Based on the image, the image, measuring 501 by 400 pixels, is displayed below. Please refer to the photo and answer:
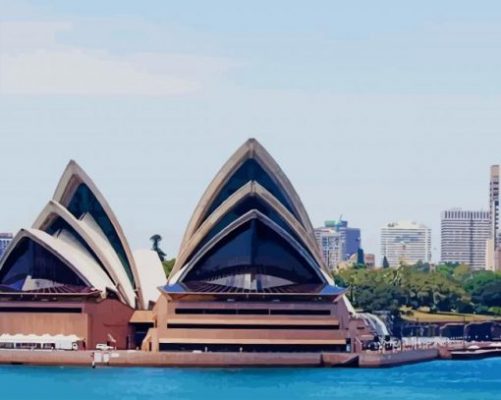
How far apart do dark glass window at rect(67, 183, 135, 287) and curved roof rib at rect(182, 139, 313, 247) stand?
147 inches

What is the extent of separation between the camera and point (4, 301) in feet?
292

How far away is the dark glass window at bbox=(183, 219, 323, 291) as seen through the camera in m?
87.8

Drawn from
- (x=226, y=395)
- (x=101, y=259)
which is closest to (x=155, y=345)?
(x=101, y=259)

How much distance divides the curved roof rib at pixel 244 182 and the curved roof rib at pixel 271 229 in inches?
63.4

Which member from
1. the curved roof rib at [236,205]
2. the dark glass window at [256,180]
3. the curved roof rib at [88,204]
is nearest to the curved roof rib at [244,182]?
the dark glass window at [256,180]

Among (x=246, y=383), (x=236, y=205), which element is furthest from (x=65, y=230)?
(x=246, y=383)

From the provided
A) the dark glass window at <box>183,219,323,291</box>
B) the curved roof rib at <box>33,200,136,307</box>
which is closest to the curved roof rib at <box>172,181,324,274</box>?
the dark glass window at <box>183,219,323,291</box>

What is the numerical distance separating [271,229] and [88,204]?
9.41m

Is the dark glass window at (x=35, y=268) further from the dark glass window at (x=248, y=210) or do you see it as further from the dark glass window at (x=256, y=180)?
the dark glass window at (x=256, y=180)

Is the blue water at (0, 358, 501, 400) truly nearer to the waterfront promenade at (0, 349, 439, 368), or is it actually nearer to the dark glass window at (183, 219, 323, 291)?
the waterfront promenade at (0, 349, 439, 368)

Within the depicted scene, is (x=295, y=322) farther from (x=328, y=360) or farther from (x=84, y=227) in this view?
(x=84, y=227)

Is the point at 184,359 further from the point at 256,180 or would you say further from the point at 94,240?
the point at 256,180

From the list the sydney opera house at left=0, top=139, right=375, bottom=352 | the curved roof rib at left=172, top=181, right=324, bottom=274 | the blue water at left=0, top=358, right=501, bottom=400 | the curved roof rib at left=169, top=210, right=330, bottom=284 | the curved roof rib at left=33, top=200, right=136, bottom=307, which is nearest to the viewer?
the blue water at left=0, top=358, right=501, bottom=400

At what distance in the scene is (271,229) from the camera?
8744 centimetres
